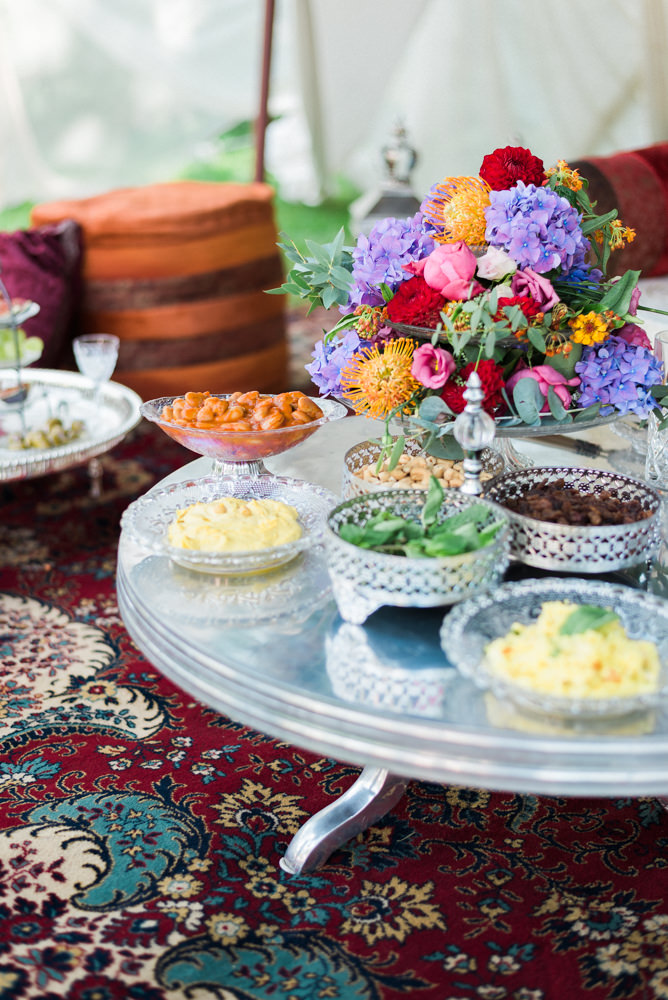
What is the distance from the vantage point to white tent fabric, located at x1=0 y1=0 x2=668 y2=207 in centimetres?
492

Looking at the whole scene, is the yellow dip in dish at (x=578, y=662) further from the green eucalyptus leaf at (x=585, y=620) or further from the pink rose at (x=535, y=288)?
the pink rose at (x=535, y=288)

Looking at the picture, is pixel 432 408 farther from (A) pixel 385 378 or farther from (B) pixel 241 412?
(B) pixel 241 412

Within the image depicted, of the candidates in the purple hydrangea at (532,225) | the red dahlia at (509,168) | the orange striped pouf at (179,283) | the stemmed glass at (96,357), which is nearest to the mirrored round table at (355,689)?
the purple hydrangea at (532,225)

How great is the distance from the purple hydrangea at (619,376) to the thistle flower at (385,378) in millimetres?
222

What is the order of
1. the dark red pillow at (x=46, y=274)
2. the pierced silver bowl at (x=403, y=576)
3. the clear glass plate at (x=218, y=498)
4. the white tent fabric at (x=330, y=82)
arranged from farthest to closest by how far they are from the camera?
the white tent fabric at (x=330, y=82) < the dark red pillow at (x=46, y=274) < the clear glass plate at (x=218, y=498) < the pierced silver bowl at (x=403, y=576)

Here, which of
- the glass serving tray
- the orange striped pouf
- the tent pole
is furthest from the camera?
the tent pole

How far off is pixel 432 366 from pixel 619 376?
25cm

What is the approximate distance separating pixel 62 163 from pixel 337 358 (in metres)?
5.41

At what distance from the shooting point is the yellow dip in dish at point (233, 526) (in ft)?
4.10

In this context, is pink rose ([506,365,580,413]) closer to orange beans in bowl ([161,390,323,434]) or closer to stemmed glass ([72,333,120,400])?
orange beans in bowl ([161,390,323,434])

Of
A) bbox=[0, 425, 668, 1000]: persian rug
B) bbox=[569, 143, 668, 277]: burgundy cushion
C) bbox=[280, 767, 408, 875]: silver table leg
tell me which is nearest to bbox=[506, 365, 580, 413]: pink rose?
bbox=[280, 767, 408, 875]: silver table leg

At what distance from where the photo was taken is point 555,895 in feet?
4.80

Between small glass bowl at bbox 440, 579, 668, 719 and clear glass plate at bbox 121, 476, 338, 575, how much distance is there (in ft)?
0.82

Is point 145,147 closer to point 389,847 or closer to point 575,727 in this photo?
point 389,847
